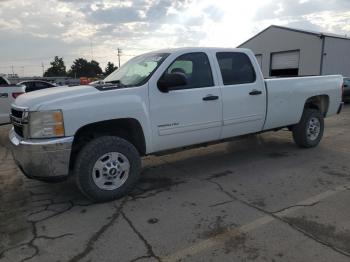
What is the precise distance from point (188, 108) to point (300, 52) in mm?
24757

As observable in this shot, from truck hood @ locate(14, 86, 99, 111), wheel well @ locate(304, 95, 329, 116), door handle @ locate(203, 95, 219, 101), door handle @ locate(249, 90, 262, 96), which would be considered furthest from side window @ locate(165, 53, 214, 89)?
wheel well @ locate(304, 95, 329, 116)

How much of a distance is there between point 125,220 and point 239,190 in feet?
5.55

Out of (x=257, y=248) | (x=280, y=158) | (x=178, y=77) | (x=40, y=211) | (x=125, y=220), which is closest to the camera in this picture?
(x=257, y=248)

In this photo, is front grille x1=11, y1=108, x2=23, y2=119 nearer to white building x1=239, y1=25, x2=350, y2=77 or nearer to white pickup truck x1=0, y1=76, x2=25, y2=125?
white pickup truck x1=0, y1=76, x2=25, y2=125

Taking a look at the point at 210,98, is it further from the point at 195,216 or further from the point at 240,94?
the point at 195,216

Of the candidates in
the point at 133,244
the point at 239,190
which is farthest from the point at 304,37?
the point at 133,244

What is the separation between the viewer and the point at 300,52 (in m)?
27.4

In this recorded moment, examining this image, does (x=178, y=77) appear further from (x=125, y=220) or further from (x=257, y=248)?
(x=257, y=248)

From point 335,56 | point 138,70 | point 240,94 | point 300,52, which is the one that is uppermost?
point 300,52

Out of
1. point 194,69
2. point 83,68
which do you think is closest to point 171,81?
point 194,69

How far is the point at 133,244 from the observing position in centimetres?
352

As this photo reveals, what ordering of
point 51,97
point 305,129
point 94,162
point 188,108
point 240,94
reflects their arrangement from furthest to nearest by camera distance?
point 305,129 < point 240,94 < point 188,108 < point 94,162 < point 51,97

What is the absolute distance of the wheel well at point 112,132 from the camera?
4631mm

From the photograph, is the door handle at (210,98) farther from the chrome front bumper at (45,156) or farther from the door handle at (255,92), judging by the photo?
the chrome front bumper at (45,156)
